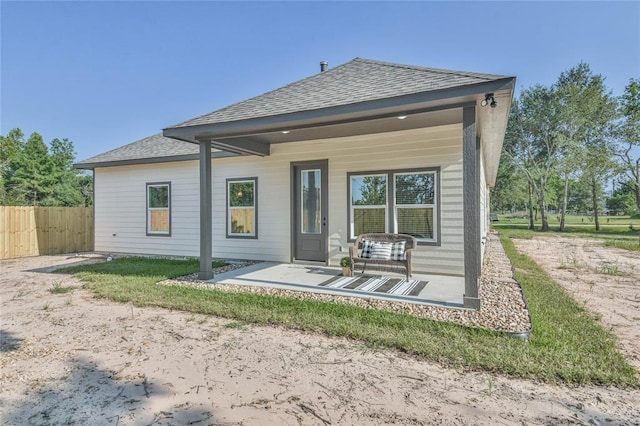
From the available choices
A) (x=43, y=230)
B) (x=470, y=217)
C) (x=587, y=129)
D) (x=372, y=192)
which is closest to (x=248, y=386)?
(x=470, y=217)

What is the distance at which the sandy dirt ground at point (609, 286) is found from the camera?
12.2 ft

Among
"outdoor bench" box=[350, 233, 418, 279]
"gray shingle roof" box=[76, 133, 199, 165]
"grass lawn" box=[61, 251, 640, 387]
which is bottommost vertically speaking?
"grass lawn" box=[61, 251, 640, 387]

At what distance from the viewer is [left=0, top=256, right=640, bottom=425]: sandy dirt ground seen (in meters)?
2.13

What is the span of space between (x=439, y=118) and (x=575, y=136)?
927 inches

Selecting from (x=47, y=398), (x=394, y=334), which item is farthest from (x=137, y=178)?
(x=394, y=334)

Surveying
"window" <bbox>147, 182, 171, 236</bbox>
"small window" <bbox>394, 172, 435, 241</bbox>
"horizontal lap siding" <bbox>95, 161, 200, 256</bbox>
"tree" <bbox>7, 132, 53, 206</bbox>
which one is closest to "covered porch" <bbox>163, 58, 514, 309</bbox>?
"small window" <bbox>394, 172, 435, 241</bbox>

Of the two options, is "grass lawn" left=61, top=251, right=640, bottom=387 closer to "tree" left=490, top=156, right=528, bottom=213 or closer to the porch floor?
the porch floor

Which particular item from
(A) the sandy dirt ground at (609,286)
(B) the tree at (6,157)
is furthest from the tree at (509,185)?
(B) the tree at (6,157)

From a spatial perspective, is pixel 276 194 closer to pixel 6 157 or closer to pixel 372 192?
pixel 372 192

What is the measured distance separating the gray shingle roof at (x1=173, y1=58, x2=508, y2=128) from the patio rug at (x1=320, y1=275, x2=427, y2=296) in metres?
2.88

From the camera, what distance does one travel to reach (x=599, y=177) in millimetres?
20875

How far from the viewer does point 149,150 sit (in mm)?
10172

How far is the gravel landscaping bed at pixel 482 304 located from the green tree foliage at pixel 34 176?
26.1 meters

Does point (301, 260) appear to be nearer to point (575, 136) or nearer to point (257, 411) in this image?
point (257, 411)
